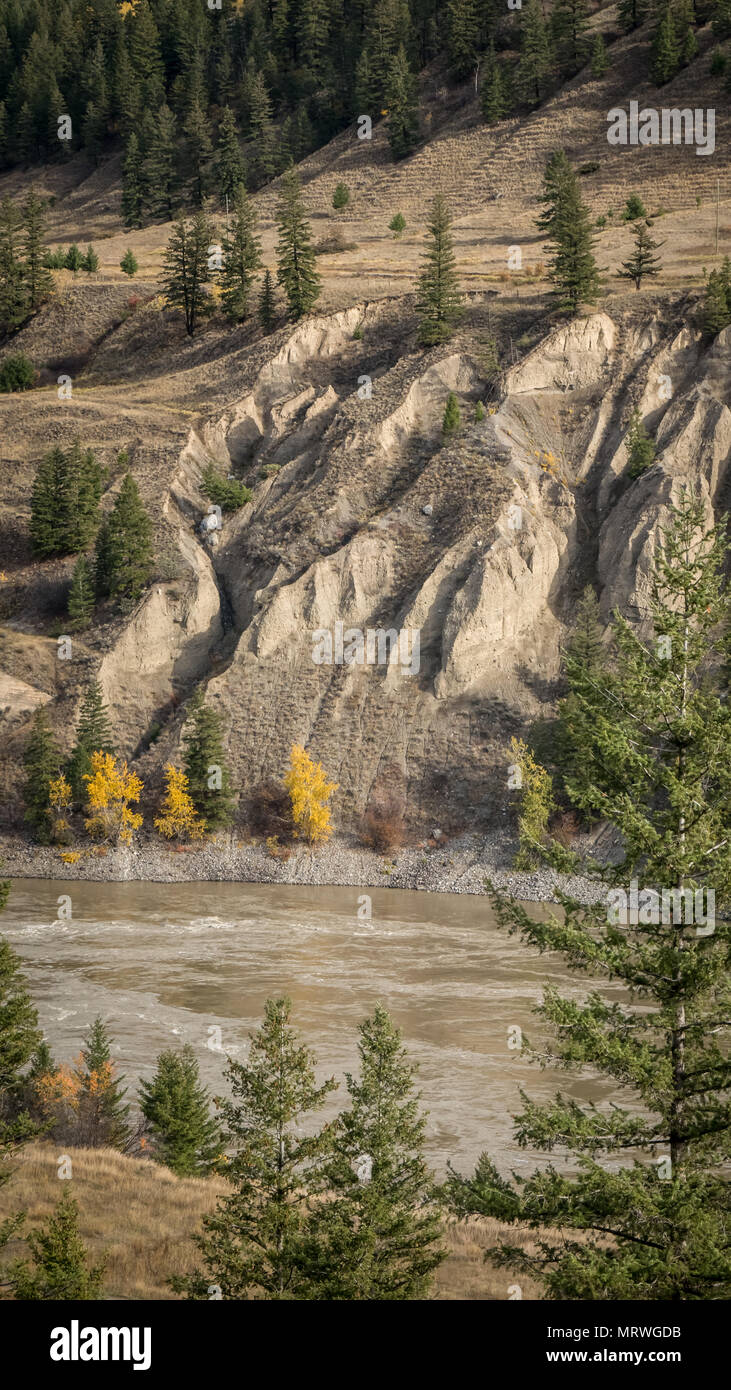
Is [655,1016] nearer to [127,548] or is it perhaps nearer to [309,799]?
[309,799]

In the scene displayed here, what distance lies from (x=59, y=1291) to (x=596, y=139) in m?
105

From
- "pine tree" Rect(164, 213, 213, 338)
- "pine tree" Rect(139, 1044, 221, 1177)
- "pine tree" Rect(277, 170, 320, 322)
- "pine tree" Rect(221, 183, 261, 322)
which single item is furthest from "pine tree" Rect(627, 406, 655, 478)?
"pine tree" Rect(139, 1044, 221, 1177)

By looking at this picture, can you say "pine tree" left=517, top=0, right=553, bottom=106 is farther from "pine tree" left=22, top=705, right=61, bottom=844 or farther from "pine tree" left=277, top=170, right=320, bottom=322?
"pine tree" left=22, top=705, right=61, bottom=844

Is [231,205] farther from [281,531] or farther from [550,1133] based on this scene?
[550,1133]

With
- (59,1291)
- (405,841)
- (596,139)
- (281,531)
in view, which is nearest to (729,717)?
(59,1291)

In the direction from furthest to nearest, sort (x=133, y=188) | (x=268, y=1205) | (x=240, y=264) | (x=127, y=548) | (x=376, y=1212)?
(x=133, y=188) → (x=240, y=264) → (x=127, y=548) → (x=268, y=1205) → (x=376, y=1212)

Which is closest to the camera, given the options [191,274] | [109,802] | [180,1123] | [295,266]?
[180,1123]

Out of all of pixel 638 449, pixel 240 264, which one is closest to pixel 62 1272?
pixel 638 449

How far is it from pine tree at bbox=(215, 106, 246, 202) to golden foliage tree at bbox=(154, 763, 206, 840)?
2989 inches

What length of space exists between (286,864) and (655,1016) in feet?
141

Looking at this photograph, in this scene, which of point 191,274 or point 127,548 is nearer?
point 127,548

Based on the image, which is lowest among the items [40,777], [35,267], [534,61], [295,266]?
[40,777]

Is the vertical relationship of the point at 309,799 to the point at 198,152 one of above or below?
below

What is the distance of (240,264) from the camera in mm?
82875
